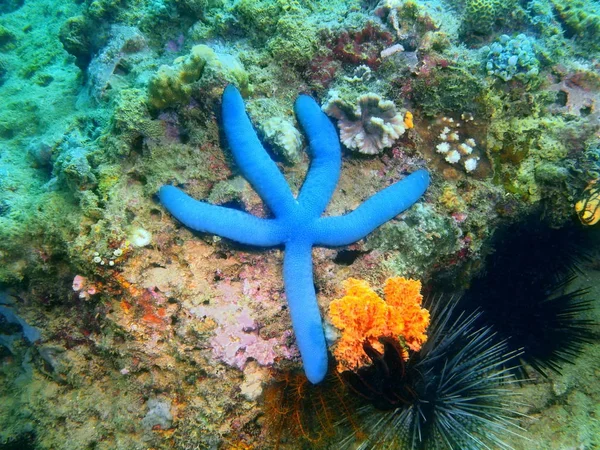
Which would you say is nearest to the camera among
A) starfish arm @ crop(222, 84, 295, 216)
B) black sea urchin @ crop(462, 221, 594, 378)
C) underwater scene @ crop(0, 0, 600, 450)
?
underwater scene @ crop(0, 0, 600, 450)

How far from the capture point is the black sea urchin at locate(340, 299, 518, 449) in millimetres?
2996

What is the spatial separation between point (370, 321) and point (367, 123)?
6.62 ft

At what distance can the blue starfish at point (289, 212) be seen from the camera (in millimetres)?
3330

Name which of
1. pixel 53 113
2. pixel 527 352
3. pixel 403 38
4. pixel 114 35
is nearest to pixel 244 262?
pixel 403 38

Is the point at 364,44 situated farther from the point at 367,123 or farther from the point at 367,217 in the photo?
the point at 367,217

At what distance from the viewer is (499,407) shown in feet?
11.1

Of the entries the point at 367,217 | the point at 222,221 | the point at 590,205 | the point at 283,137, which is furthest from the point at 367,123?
the point at 590,205

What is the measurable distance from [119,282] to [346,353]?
2.10m

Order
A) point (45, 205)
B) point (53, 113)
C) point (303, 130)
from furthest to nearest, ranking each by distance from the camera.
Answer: point (53, 113), point (303, 130), point (45, 205)

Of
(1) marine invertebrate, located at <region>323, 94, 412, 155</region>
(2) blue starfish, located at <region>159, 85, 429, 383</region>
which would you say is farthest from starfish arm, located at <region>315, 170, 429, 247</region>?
(1) marine invertebrate, located at <region>323, 94, 412, 155</region>

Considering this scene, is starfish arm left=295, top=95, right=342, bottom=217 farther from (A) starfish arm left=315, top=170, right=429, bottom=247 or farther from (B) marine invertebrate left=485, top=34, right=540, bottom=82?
(B) marine invertebrate left=485, top=34, right=540, bottom=82

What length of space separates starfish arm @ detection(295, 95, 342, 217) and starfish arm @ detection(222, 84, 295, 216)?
0.69 feet

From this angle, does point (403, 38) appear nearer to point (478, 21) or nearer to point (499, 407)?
point (478, 21)

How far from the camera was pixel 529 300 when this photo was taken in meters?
4.34
